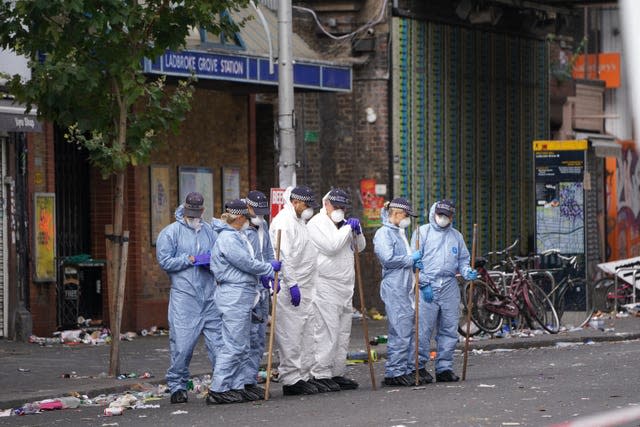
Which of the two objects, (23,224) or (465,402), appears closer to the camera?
(465,402)

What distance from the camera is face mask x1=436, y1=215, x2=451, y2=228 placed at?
14.0 meters

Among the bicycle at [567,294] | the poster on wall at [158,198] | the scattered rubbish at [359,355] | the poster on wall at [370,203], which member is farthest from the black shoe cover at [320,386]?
the poster on wall at [370,203]

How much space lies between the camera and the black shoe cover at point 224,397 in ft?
39.4

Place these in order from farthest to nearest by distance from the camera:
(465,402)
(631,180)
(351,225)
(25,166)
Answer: (631,180)
(25,166)
(351,225)
(465,402)

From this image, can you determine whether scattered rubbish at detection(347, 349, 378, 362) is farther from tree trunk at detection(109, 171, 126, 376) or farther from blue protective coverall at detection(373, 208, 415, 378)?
tree trunk at detection(109, 171, 126, 376)

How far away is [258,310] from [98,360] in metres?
→ 4.34

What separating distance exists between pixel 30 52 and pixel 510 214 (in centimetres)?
1612

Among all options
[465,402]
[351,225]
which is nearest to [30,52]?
[351,225]

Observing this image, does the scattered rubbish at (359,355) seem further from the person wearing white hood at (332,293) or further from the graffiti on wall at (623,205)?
the graffiti on wall at (623,205)

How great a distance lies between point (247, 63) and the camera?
2061 centimetres

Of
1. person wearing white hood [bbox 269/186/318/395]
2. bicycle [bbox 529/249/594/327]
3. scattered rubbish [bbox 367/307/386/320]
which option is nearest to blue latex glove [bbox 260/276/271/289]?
person wearing white hood [bbox 269/186/318/395]

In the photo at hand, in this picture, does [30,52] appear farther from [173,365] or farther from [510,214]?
[510,214]

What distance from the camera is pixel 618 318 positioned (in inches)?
928

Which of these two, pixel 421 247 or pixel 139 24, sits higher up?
pixel 139 24
